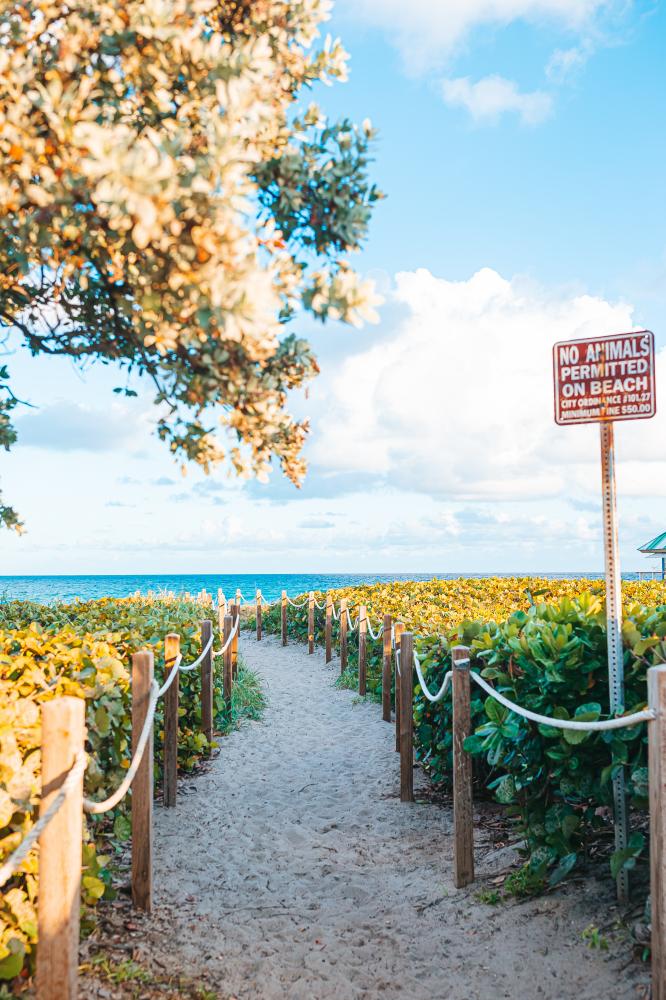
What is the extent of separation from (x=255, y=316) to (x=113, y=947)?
3.50m

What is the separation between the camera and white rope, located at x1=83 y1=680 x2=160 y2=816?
3230 millimetres

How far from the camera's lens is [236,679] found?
38.3 ft

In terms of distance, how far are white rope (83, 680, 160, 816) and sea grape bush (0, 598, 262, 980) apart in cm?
26

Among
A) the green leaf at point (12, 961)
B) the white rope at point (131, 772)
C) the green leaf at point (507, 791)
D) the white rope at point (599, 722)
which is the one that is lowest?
the green leaf at point (12, 961)

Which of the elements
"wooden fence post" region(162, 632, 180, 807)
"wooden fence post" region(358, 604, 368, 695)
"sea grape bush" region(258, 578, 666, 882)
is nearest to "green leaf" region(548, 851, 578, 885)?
"sea grape bush" region(258, 578, 666, 882)

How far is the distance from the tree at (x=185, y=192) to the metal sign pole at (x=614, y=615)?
1773mm

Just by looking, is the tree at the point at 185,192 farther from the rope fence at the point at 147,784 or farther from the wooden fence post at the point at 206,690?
the wooden fence post at the point at 206,690

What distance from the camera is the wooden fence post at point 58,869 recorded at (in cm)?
283

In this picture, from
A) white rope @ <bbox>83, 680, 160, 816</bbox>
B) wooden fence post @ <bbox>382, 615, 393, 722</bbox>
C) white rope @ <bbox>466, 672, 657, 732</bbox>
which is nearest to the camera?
white rope @ <bbox>466, 672, 657, 732</bbox>

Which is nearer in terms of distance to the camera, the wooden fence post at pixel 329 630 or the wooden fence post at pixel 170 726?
the wooden fence post at pixel 170 726

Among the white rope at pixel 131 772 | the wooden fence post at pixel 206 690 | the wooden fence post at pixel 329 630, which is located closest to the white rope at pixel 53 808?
the white rope at pixel 131 772

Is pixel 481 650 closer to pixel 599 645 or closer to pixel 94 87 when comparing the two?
pixel 599 645

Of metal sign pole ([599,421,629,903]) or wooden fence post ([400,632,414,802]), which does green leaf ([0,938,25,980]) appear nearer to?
metal sign pole ([599,421,629,903])

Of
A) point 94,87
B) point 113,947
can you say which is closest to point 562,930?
point 113,947
